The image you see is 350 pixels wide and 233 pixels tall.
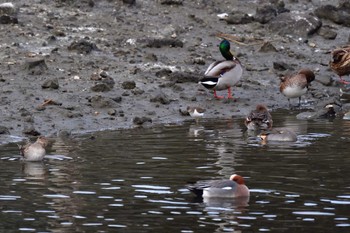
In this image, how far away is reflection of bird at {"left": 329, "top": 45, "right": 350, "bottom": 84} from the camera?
77.5 ft

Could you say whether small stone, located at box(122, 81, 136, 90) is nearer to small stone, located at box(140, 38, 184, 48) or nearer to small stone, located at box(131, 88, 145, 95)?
small stone, located at box(131, 88, 145, 95)

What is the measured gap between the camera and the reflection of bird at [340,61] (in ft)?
77.5

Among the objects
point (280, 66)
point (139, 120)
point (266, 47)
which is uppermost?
point (266, 47)

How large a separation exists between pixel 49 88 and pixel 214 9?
27.1 ft

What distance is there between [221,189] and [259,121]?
19.6 feet

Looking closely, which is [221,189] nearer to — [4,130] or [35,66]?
[4,130]

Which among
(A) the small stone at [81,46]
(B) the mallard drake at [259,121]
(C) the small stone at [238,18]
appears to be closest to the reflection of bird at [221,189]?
(B) the mallard drake at [259,121]

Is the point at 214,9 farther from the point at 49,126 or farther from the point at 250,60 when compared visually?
the point at 49,126

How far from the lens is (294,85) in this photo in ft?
69.9

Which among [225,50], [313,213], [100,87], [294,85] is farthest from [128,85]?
[313,213]

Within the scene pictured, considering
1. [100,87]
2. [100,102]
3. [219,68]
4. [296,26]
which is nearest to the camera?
[100,102]

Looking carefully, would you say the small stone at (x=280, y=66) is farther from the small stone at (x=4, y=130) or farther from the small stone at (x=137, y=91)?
the small stone at (x=4, y=130)

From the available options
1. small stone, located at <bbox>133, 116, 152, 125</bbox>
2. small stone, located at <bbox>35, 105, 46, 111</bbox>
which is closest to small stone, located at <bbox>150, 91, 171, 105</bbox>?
small stone, located at <bbox>133, 116, 152, 125</bbox>

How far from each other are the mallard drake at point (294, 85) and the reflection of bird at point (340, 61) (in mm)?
1978
